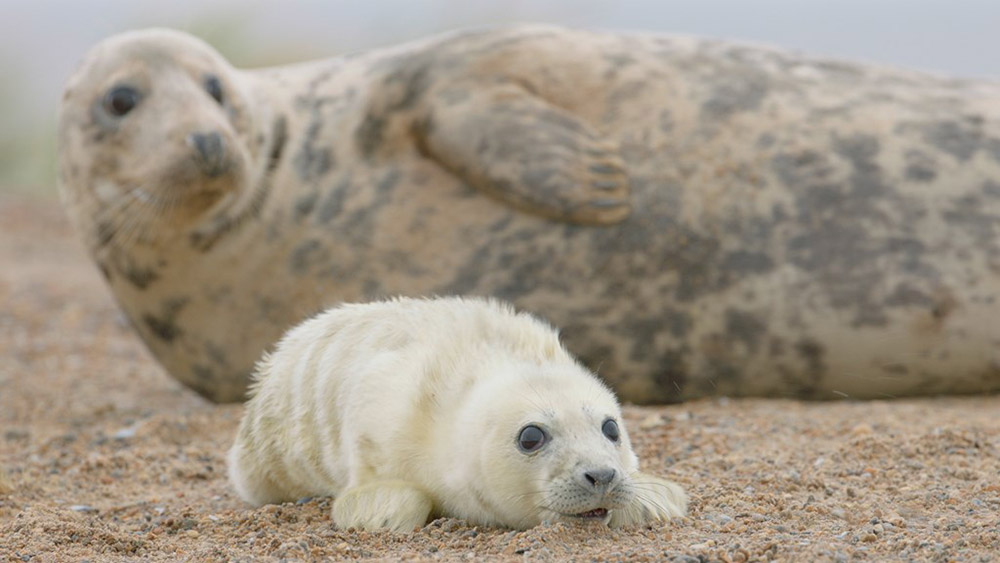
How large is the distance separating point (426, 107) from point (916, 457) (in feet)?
7.01

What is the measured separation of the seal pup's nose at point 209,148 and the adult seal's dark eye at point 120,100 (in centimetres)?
37

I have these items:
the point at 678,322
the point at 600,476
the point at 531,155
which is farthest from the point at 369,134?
the point at 600,476

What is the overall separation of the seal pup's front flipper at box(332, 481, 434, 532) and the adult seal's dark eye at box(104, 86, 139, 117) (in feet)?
7.57

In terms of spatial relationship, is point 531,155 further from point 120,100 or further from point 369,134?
point 120,100

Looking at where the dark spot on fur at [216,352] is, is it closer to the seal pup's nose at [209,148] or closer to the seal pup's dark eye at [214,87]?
the seal pup's nose at [209,148]

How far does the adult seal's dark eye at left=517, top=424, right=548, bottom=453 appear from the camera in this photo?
8.04 feet

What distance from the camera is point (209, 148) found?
4250mm

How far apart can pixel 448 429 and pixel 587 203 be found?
1.92 metres

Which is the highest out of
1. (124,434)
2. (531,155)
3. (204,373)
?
(531,155)

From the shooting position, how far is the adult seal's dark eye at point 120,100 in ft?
14.8

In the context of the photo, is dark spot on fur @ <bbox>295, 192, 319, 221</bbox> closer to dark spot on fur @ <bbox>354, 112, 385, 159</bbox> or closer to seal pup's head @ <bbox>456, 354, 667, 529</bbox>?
dark spot on fur @ <bbox>354, 112, 385, 159</bbox>

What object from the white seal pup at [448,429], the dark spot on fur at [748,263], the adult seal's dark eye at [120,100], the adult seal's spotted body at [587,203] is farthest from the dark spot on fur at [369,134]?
the white seal pup at [448,429]

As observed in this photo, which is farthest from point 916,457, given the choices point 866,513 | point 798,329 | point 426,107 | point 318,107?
point 318,107

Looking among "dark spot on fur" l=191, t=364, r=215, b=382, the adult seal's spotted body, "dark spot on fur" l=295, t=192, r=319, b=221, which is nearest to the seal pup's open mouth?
the adult seal's spotted body
